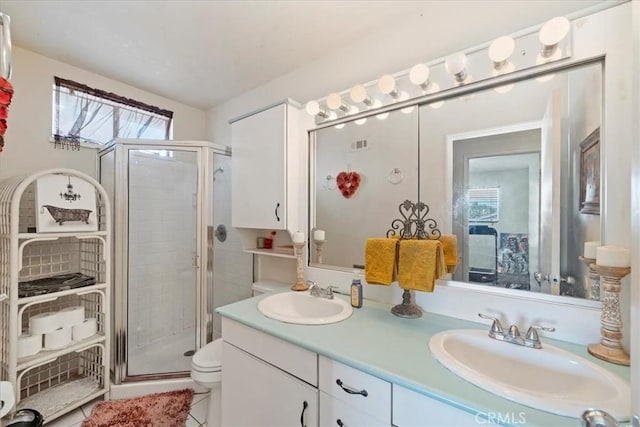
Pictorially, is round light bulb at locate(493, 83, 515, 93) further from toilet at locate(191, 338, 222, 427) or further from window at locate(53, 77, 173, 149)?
window at locate(53, 77, 173, 149)

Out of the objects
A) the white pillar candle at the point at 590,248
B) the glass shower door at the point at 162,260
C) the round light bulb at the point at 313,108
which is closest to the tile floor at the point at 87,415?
the glass shower door at the point at 162,260

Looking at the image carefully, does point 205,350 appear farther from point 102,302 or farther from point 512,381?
point 512,381

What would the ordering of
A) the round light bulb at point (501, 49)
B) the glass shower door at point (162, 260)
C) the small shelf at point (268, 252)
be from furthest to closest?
the glass shower door at point (162, 260)
the small shelf at point (268, 252)
the round light bulb at point (501, 49)

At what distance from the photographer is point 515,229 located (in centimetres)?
113

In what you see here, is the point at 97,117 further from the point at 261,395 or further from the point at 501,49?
the point at 501,49

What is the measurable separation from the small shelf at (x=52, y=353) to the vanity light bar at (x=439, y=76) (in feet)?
6.77

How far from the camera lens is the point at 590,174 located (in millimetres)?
989

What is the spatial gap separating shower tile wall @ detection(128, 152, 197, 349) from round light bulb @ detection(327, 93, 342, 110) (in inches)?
50.8

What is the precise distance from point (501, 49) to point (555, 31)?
17 centimetres

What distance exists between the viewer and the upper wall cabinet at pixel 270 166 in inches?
68.6

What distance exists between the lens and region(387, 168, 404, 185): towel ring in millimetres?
1468

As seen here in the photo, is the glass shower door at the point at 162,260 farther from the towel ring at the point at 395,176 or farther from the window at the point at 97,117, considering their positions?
the towel ring at the point at 395,176

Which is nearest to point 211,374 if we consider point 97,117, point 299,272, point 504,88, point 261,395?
point 261,395

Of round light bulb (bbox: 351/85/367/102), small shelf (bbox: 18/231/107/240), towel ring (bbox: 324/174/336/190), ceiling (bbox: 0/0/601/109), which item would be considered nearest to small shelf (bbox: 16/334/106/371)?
small shelf (bbox: 18/231/107/240)
